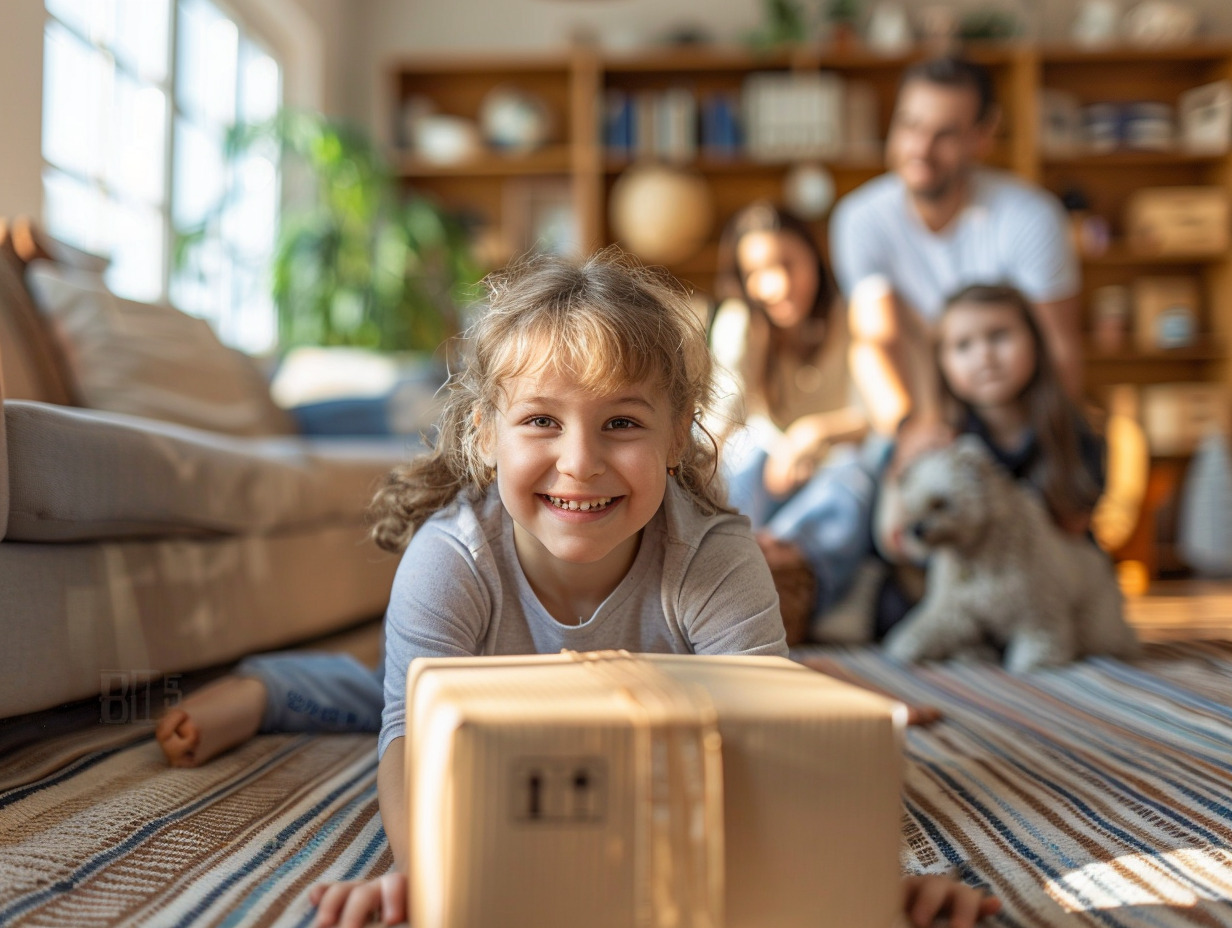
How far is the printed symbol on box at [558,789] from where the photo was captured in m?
0.61

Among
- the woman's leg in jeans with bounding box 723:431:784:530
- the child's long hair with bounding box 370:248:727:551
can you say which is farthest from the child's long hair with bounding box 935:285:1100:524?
the child's long hair with bounding box 370:248:727:551

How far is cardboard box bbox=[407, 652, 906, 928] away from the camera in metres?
0.60

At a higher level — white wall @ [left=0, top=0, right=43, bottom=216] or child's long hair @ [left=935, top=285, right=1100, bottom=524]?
white wall @ [left=0, top=0, right=43, bottom=216]

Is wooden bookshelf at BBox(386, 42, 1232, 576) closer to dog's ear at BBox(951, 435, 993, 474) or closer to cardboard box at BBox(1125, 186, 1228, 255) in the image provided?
cardboard box at BBox(1125, 186, 1228, 255)

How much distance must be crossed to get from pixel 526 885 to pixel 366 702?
0.79 m

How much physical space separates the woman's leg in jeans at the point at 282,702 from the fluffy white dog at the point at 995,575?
1018mm

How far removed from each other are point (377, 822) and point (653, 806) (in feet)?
1.50

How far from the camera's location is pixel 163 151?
3.07 meters

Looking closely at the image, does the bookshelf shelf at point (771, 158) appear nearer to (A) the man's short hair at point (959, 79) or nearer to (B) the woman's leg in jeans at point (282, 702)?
(A) the man's short hair at point (959, 79)

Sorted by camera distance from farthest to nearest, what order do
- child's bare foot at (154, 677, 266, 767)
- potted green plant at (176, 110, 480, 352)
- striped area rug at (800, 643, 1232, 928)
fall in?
1. potted green plant at (176, 110, 480, 352)
2. child's bare foot at (154, 677, 266, 767)
3. striped area rug at (800, 643, 1232, 928)

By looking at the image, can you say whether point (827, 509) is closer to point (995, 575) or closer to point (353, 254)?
point (995, 575)

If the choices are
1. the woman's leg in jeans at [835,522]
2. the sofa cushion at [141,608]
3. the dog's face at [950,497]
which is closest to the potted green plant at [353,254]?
the woman's leg in jeans at [835,522]

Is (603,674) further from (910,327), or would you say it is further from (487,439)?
(910,327)

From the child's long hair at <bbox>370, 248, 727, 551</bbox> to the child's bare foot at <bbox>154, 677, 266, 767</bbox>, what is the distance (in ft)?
0.92
